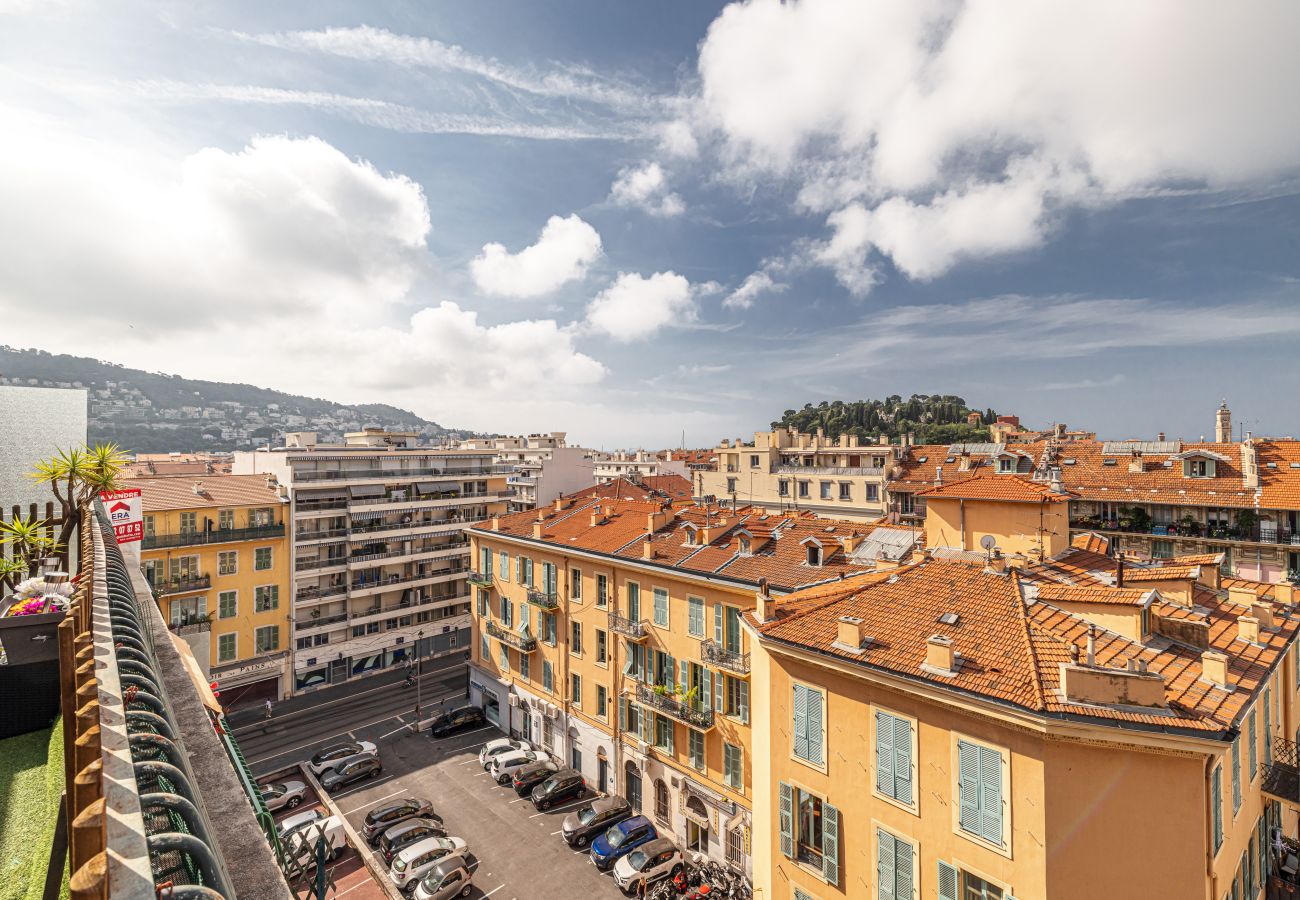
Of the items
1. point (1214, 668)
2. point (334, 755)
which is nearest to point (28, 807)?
point (1214, 668)

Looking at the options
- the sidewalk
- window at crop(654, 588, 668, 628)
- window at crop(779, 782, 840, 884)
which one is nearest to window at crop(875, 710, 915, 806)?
window at crop(779, 782, 840, 884)

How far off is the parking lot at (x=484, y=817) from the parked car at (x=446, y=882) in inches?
32.0

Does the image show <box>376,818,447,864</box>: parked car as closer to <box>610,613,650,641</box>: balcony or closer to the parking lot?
the parking lot

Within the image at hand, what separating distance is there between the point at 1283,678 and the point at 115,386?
197 meters

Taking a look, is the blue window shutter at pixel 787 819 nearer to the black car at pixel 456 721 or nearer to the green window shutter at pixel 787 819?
the green window shutter at pixel 787 819

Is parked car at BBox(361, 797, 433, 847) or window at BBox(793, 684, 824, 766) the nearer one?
window at BBox(793, 684, 824, 766)

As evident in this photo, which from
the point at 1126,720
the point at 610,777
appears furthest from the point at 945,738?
the point at 610,777

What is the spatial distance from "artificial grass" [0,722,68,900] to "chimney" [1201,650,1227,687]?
17.7 m

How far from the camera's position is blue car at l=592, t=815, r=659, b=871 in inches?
984

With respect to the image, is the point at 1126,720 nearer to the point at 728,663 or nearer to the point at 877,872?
the point at 877,872

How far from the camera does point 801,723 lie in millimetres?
15586

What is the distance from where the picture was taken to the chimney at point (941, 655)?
42.2ft

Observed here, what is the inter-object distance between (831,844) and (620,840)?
564 inches

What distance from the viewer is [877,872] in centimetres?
1377
